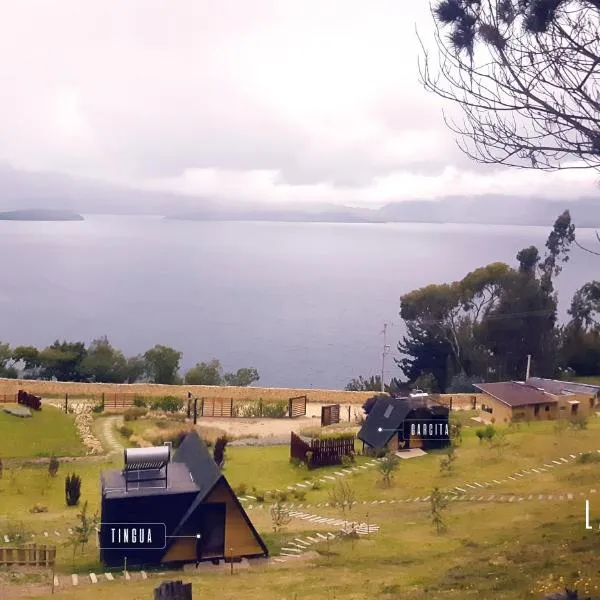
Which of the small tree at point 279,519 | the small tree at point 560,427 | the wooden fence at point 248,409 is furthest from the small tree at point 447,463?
the wooden fence at point 248,409

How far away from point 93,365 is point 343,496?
32421mm

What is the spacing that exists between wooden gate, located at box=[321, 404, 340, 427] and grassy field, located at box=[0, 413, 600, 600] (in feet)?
29.1

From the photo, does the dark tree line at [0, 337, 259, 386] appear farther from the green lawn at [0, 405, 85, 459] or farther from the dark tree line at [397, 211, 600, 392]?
the green lawn at [0, 405, 85, 459]

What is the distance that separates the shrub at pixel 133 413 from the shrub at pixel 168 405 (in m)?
1.64

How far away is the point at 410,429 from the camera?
1006 inches

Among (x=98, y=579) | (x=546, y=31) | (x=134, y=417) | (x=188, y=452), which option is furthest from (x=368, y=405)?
(x=546, y=31)

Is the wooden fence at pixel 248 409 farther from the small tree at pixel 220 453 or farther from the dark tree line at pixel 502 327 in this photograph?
the dark tree line at pixel 502 327

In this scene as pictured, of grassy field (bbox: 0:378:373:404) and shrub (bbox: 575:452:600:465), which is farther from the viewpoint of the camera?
grassy field (bbox: 0:378:373:404)

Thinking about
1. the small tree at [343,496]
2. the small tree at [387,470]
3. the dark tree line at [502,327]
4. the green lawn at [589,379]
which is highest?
the dark tree line at [502,327]

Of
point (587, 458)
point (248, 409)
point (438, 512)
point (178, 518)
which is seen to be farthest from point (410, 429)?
point (248, 409)

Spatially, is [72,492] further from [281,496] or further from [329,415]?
[329,415]

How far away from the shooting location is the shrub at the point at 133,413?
32906 mm

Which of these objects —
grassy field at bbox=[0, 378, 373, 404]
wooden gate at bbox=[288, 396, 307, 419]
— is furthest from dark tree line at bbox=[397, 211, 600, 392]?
wooden gate at bbox=[288, 396, 307, 419]

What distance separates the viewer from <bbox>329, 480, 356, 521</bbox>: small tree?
1802 centimetres
